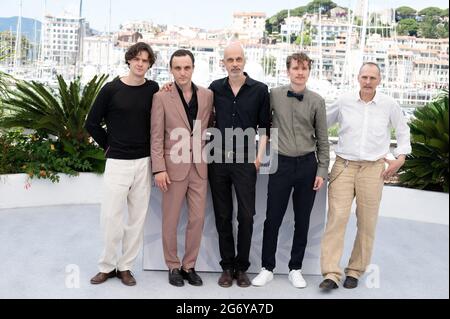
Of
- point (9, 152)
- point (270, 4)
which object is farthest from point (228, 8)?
point (9, 152)

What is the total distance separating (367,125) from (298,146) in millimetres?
461

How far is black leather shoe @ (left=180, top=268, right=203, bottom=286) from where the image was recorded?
11.0ft

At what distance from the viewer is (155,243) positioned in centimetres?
359

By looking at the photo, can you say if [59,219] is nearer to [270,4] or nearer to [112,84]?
[112,84]

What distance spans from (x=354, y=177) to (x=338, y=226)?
0.34 meters

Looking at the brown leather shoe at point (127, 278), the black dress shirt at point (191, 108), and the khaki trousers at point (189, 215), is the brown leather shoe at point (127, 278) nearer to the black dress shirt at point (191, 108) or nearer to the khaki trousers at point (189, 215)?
the khaki trousers at point (189, 215)

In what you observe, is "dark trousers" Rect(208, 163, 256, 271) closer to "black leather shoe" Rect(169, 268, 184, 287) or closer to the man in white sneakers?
the man in white sneakers

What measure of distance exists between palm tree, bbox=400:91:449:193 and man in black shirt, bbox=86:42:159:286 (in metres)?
3.07

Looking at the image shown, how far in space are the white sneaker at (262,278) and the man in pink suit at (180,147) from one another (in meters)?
0.36

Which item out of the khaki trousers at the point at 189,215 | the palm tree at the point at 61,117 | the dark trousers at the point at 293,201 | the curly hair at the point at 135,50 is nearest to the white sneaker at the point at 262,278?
the dark trousers at the point at 293,201

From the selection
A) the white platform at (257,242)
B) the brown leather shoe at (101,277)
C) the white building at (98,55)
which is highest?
the white building at (98,55)

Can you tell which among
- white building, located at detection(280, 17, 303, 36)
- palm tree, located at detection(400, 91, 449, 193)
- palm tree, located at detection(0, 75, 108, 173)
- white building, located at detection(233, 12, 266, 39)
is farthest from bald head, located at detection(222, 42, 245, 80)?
white building, located at detection(233, 12, 266, 39)

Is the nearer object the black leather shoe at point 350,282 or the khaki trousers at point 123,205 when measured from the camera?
the khaki trousers at point 123,205

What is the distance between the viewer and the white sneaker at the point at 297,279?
3.40m
